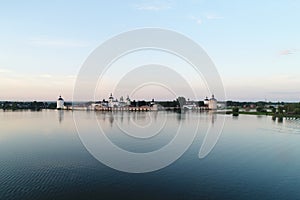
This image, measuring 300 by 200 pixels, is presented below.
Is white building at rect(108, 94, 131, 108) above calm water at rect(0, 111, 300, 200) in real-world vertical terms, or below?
above

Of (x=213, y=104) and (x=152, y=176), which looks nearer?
(x=152, y=176)

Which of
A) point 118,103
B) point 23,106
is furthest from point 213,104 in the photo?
point 23,106

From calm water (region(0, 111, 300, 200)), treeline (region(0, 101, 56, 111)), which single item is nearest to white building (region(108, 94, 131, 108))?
treeline (region(0, 101, 56, 111))

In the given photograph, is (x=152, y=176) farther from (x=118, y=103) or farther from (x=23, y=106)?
(x=23, y=106)

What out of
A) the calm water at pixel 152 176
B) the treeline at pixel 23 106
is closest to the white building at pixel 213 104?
the treeline at pixel 23 106

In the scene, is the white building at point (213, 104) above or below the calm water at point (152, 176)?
above

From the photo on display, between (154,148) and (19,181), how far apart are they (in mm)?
7572

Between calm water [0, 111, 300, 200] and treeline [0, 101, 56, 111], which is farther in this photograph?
treeline [0, 101, 56, 111]

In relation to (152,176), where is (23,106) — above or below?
above

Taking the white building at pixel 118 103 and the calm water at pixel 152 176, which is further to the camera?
the white building at pixel 118 103

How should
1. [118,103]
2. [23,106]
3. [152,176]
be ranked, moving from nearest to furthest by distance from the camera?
[152,176], [118,103], [23,106]

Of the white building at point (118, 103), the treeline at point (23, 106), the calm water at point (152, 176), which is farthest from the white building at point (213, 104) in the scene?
the calm water at point (152, 176)

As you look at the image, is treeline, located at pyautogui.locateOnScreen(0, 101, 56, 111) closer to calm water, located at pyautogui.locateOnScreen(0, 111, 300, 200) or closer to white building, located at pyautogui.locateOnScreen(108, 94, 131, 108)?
white building, located at pyautogui.locateOnScreen(108, 94, 131, 108)

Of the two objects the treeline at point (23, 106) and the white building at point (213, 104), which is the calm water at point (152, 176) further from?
the treeline at point (23, 106)
